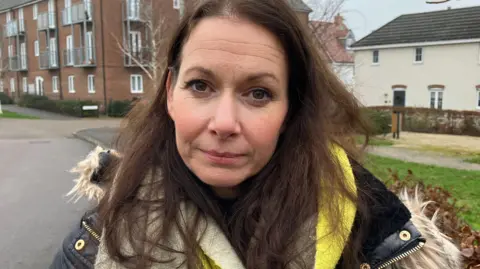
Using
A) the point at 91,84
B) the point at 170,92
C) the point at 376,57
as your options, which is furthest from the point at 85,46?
the point at 170,92

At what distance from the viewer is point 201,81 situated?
142 cm

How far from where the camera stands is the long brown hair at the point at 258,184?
4.65ft

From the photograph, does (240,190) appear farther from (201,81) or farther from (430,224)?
(430,224)

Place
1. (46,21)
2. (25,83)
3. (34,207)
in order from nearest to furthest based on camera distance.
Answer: (34,207) < (46,21) < (25,83)

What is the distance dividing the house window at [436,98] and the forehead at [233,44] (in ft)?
107

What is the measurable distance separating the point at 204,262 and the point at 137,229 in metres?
0.24

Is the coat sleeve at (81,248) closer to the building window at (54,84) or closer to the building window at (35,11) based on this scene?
the building window at (54,84)

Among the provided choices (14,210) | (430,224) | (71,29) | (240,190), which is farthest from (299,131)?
(71,29)

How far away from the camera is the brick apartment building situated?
104 ft

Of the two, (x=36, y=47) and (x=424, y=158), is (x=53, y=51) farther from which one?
(x=424, y=158)

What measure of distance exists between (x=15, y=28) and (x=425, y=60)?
124 feet

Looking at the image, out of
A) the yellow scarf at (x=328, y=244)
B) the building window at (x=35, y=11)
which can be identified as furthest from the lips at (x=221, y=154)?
the building window at (x=35, y=11)

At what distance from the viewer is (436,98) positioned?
3131 centimetres

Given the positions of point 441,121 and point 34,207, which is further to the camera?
point 441,121
